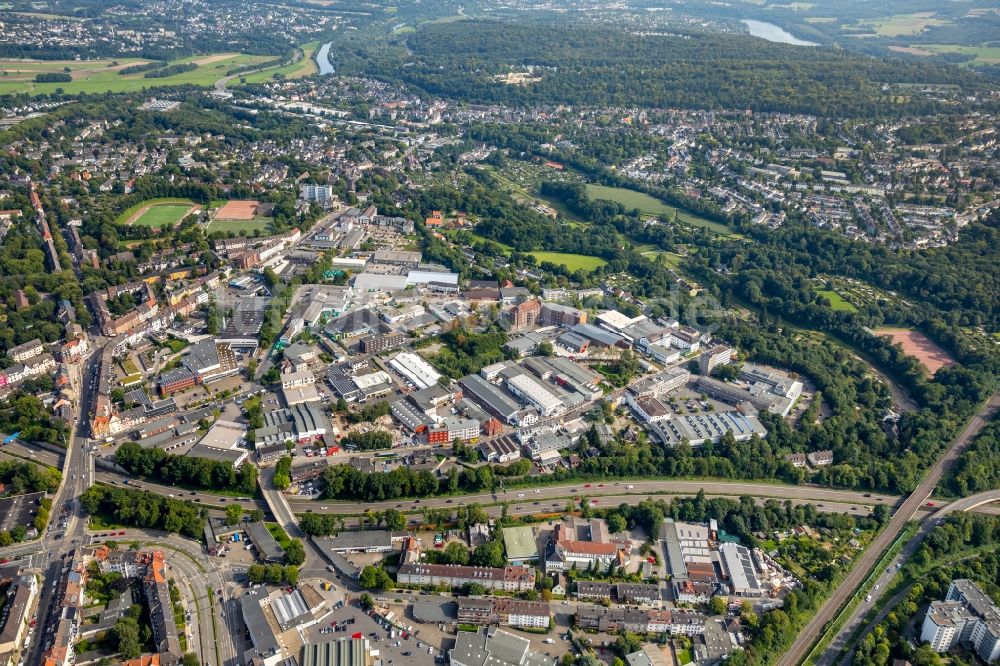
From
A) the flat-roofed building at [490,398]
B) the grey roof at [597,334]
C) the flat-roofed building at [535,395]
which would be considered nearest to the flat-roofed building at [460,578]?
the flat-roofed building at [490,398]

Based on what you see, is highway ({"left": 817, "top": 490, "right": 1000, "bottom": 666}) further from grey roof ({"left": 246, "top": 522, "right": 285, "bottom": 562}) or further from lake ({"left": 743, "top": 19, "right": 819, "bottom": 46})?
lake ({"left": 743, "top": 19, "right": 819, "bottom": 46})

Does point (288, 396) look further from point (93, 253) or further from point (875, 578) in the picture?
point (875, 578)

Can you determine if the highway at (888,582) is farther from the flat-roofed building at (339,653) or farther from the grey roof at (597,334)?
the grey roof at (597,334)

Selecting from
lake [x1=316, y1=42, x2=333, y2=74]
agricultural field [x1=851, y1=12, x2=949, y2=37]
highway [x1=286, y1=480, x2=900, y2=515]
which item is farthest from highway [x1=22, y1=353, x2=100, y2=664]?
agricultural field [x1=851, y1=12, x2=949, y2=37]

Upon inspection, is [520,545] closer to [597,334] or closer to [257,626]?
[257,626]

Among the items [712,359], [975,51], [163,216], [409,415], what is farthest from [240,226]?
[975,51]

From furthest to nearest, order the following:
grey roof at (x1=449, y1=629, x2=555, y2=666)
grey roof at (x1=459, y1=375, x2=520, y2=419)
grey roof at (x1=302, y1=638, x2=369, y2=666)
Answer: grey roof at (x1=459, y1=375, x2=520, y2=419), grey roof at (x1=449, y1=629, x2=555, y2=666), grey roof at (x1=302, y1=638, x2=369, y2=666)
